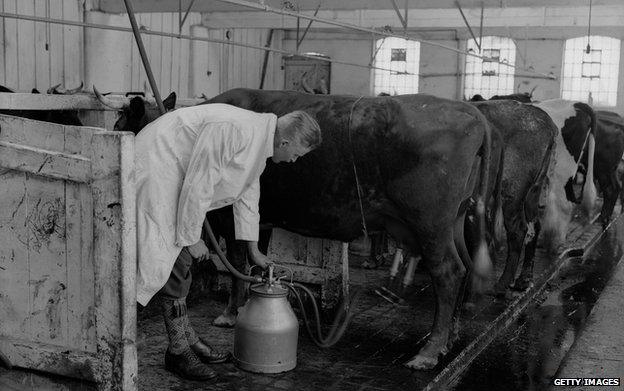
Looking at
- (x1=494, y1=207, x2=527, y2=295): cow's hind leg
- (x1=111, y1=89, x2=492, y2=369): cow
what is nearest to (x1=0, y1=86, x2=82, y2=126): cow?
(x1=111, y1=89, x2=492, y2=369): cow

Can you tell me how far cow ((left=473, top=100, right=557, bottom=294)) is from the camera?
693 cm

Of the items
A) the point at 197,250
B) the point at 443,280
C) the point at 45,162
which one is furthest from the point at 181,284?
the point at 443,280

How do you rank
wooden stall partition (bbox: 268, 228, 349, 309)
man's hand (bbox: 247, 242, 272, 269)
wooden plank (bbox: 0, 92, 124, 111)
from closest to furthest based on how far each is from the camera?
man's hand (bbox: 247, 242, 272, 269), wooden stall partition (bbox: 268, 228, 349, 309), wooden plank (bbox: 0, 92, 124, 111)

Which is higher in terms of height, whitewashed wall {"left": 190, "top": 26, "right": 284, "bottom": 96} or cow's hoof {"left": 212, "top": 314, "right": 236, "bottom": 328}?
whitewashed wall {"left": 190, "top": 26, "right": 284, "bottom": 96}

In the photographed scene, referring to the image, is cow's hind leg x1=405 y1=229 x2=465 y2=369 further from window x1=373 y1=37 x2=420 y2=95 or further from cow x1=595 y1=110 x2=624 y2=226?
window x1=373 y1=37 x2=420 y2=95

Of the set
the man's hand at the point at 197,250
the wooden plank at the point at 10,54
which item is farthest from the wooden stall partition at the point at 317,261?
the wooden plank at the point at 10,54

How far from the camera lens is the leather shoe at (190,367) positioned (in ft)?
13.7

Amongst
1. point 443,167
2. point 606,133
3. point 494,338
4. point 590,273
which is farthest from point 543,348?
point 606,133

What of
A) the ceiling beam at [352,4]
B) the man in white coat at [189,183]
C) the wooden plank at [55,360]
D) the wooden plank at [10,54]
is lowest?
the wooden plank at [55,360]

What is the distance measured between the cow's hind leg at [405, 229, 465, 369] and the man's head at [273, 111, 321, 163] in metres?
1.28

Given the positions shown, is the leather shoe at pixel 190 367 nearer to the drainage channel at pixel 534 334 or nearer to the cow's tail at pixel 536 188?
the drainage channel at pixel 534 334

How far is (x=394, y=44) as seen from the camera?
24.5m

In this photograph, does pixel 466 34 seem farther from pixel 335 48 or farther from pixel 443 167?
pixel 443 167

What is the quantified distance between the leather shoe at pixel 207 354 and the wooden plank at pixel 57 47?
11.4 meters
